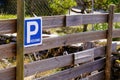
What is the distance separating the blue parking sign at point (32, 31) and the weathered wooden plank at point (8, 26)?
166 millimetres

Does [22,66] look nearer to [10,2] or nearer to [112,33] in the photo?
[112,33]

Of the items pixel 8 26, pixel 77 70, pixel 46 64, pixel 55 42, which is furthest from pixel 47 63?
pixel 8 26

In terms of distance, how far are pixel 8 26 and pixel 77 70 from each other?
1689mm

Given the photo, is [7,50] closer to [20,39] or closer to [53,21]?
[20,39]

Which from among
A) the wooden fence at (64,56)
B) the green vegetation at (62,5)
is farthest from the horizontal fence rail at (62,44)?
the green vegetation at (62,5)

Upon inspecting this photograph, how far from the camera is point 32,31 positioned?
464cm

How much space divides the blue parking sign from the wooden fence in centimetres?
9

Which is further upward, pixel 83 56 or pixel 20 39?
pixel 20 39

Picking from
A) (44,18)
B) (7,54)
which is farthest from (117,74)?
(7,54)

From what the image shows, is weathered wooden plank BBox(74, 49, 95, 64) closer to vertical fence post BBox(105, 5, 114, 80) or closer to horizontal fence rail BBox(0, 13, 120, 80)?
horizontal fence rail BBox(0, 13, 120, 80)

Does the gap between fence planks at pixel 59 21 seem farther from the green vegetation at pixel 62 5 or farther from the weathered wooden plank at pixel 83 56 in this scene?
the green vegetation at pixel 62 5

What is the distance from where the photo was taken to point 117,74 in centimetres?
640

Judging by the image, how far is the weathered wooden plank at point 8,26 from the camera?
169 inches

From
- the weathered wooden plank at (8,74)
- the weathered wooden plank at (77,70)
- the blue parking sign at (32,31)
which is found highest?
the blue parking sign at (32,31)
